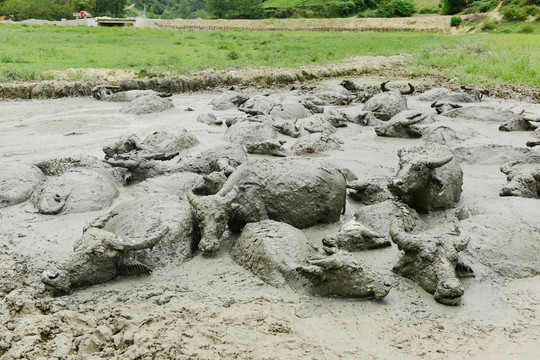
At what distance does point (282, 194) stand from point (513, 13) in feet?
128

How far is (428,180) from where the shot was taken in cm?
479

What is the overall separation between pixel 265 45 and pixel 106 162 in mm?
20267

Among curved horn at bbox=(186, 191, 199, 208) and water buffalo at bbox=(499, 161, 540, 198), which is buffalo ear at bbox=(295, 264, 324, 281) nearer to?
curved horn at bbox=(186, 191, 199, 208)

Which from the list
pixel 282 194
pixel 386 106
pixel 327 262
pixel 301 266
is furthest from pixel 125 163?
pixel 386 106

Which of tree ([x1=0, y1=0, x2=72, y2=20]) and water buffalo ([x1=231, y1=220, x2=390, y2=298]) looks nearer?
water buffalo ([x1=231, y1=220, x2=390, y2=298])

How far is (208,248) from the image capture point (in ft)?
12.6

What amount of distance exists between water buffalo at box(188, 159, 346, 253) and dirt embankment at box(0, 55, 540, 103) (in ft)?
29.7

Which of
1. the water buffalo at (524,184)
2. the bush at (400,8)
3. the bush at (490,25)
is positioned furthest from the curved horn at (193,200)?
the bush at (400,8)

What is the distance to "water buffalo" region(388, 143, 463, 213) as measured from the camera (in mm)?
4609

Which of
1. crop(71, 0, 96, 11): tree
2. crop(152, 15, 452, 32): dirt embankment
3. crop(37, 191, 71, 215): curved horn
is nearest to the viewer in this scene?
crop(37, 191, 71, 215): curved horn

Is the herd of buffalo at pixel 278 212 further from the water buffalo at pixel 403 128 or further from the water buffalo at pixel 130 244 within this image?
the water buffalo at pixel 403 128

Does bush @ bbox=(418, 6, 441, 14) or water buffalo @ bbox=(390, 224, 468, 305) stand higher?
bush @ bbox=(418, 6, 441, 14)

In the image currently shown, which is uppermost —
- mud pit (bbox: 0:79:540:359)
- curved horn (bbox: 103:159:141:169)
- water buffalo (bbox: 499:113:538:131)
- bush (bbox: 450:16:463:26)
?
bush (bbox: 450:16:463:26)

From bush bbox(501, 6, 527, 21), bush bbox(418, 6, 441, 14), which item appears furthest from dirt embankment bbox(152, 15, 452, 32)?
bush bbox(418, 6, 441, 14)
